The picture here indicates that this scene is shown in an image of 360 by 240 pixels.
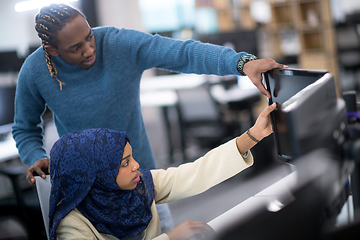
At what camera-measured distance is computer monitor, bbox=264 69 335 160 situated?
3.00 feet

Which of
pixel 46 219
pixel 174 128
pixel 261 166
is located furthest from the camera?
pixel 174 128

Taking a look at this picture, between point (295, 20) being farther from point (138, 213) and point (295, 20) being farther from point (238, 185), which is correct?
point (138, 213)

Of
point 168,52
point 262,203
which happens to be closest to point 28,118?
point 168,52

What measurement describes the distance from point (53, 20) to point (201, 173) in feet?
2.25

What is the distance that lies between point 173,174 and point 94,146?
32cm

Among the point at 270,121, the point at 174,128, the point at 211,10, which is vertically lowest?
the point at 174,128

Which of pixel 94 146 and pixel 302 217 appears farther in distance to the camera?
pixel 94 146

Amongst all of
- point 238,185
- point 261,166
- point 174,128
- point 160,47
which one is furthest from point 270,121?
point 174,128

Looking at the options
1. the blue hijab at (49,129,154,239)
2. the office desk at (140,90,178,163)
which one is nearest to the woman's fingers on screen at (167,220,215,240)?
the blue hijab at (49,129,154,239)

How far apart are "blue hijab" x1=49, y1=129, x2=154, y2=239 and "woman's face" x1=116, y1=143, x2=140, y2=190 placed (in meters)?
0.02

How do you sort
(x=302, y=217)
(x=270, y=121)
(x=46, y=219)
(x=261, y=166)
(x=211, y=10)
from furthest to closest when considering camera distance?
(x=211, y=10), (x=261, y=166), (x=46, y=219), (x=270, y=121), (x=302, y=217)

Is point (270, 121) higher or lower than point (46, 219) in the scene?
higher

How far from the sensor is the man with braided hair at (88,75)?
3.78 feet

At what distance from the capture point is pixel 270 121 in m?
1.03
